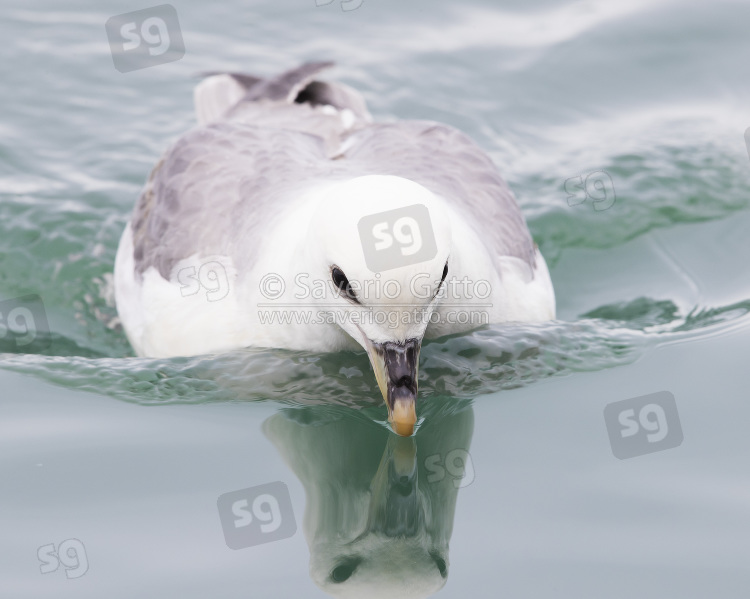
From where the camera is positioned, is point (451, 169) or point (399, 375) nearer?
point (399, 375)

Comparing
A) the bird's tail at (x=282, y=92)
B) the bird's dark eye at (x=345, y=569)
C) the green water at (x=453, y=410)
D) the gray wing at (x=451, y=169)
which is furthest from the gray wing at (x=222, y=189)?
the bird's dark eye at (x=345, y=569)

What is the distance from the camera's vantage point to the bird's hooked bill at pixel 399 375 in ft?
14.5

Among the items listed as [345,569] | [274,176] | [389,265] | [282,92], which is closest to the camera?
[345,569]

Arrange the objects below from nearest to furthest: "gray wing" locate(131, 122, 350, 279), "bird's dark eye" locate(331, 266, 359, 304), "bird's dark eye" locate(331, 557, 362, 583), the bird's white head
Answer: "bird's dark eye" locate(331, 557, 362, 583), the bird's white head, "bird's dark eye" locate(331, 266, 359, 304), "gray wing" locate(131, 122, 350, 279)

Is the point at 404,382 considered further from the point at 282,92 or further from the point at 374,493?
the point at 282,92

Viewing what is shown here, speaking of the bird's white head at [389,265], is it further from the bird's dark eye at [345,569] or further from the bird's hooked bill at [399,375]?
the bird's dark eye at [345,569]

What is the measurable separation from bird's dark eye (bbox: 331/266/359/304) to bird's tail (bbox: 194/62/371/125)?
9.12 ft

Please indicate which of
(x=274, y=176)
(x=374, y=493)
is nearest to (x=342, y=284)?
(x=374, y=493)

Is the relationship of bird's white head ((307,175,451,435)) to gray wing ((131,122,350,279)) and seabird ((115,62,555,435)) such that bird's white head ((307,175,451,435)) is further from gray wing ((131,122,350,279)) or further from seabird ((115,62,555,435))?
gray wing ((131,122,350,279))

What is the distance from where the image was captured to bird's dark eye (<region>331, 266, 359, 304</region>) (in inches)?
174

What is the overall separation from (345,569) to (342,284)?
3.60ft

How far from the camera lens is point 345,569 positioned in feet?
13.4

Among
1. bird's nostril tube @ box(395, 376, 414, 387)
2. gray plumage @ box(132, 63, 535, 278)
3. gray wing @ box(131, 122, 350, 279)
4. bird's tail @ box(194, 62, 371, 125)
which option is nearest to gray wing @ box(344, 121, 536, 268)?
gray plumage @ box(132, 63, 535, 278)

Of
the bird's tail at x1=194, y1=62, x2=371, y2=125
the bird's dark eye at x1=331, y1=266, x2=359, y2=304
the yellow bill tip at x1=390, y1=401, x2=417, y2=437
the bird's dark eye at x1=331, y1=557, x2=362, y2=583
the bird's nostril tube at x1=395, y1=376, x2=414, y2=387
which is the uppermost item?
the bird's tail at x1=194, y1=62, x2=371, y2=125
